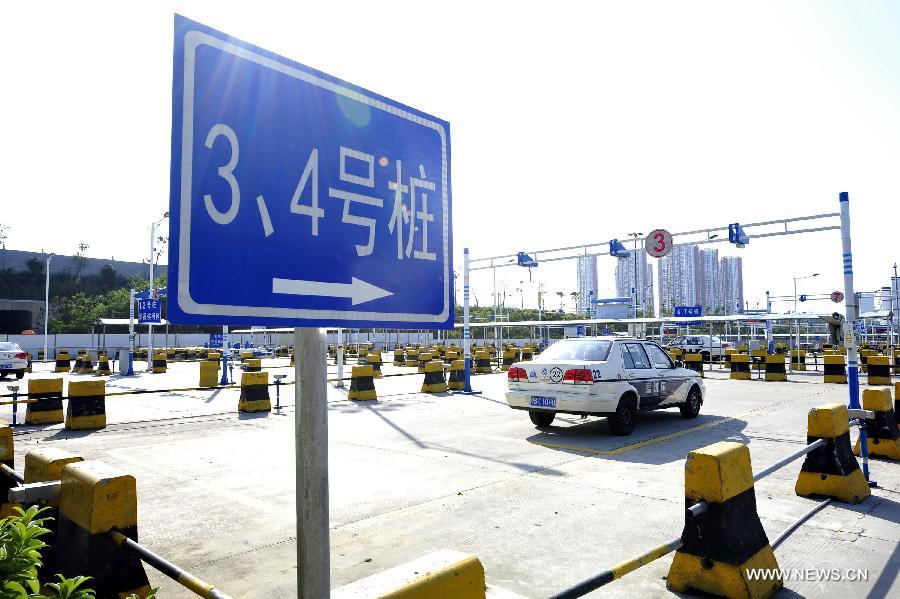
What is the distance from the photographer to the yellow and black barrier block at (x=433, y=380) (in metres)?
17.1

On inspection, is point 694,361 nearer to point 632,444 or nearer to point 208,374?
point 632,444

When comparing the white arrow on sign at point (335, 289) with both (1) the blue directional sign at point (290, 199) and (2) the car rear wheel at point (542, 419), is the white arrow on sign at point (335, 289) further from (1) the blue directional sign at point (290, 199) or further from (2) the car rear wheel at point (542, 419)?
(2) the car rear wheel at point (542, 419)

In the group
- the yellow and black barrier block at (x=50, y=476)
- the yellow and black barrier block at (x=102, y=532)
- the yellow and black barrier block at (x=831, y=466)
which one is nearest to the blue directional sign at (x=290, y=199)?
the yellow and black barrier block at (x=102, y=532)

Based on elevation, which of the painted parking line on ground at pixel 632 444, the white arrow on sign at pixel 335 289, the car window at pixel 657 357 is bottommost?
the painted parking line on ground at pixel 632 444

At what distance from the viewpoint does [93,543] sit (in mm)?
3117

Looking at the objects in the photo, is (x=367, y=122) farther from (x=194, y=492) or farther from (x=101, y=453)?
(x=101, y=453)

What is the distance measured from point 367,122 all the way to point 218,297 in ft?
2.32

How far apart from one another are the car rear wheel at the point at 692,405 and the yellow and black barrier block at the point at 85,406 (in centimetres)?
1096

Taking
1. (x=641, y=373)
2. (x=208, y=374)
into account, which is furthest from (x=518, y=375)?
(x=208, y=374)

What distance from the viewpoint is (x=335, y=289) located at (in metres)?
1.63

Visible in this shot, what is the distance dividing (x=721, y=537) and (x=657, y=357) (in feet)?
25.4

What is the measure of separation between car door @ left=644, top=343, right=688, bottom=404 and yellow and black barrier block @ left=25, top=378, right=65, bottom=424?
11.5 meters

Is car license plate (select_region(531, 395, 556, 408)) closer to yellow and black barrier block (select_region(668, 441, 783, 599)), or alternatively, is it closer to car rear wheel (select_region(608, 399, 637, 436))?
car rear wheel (select_region(608, 399, 637, 436))

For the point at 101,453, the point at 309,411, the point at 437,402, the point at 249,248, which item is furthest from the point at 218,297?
the point at 437,402
